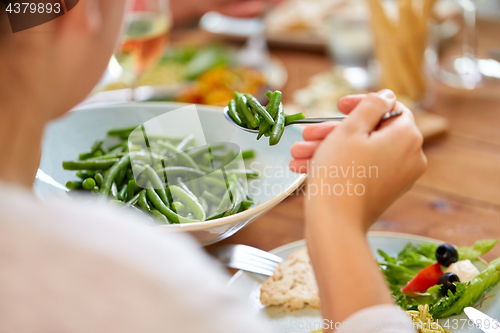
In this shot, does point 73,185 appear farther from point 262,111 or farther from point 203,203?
point 262,111

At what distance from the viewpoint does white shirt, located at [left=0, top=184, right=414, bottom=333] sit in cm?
30

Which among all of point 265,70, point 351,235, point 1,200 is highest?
point 1,200

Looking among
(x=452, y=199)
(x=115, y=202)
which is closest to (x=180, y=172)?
(x=115, y=202)

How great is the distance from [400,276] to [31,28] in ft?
2.15

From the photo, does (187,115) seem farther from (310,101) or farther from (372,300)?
(310,101)

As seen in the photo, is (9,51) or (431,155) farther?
(431,155)

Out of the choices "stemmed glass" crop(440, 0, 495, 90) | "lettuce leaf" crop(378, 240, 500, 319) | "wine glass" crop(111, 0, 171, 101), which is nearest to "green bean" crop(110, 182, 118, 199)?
"lettuce leaf" crop(378, 240, 500, 319)

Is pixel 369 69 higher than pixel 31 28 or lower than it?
lower

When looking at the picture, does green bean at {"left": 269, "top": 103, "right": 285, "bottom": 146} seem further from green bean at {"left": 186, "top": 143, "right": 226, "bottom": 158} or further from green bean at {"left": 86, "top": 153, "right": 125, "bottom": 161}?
green bean at {"left": 86, "top": 153, "right": 125, "bottom": 161}

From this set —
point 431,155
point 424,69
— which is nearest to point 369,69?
point 424,69

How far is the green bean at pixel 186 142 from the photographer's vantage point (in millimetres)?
872

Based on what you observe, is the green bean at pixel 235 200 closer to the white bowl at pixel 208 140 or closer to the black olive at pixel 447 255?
the white bowl at pixel 208 140

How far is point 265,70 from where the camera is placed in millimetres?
1795

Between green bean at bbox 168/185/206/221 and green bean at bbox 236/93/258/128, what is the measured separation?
0.16 meters
